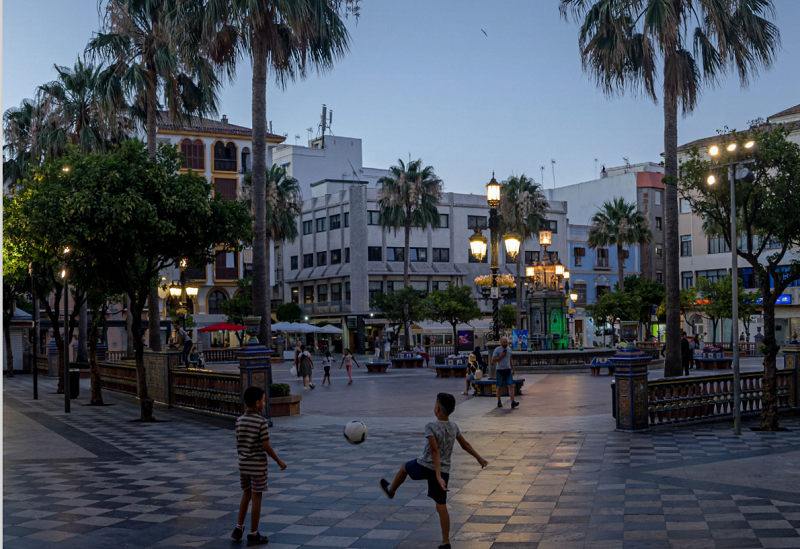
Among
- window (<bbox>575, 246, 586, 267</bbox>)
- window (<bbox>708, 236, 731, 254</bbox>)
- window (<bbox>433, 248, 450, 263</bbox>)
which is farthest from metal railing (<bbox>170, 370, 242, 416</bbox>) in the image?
window (<bbox>575, 246, 586, 267</bbox>)

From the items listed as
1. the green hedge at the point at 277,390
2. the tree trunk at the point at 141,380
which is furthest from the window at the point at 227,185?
the green hedge at the point at 277,390

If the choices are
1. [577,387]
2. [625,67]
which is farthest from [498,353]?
[625,67]

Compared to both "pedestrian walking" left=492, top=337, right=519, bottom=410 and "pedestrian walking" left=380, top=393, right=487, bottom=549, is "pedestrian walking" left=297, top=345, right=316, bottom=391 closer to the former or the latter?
"pedestrian walking" left=492, top=337, right=519, bottom=410

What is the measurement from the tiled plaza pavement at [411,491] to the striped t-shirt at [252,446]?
2.40ft

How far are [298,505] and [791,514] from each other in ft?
17.4

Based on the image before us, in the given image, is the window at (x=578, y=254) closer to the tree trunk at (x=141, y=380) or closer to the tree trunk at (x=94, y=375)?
the tree trunk at (x=94, y=375)

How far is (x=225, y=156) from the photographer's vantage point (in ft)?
248

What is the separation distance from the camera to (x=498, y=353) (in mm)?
20469

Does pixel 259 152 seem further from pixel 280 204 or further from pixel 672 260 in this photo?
pixel 280 204

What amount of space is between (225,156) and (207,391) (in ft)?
193

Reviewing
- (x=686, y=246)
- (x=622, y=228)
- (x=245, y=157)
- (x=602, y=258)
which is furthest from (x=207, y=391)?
(x=602, y=258)

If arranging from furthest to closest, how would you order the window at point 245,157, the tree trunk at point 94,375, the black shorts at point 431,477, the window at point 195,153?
the window at point 245,157 → the window at point 195,153 → the tree trunk at point 94,375 → the black shorts at point 431,477

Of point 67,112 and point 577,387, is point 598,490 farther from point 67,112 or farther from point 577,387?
point 67,112

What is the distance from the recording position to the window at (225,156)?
75.1 meters
